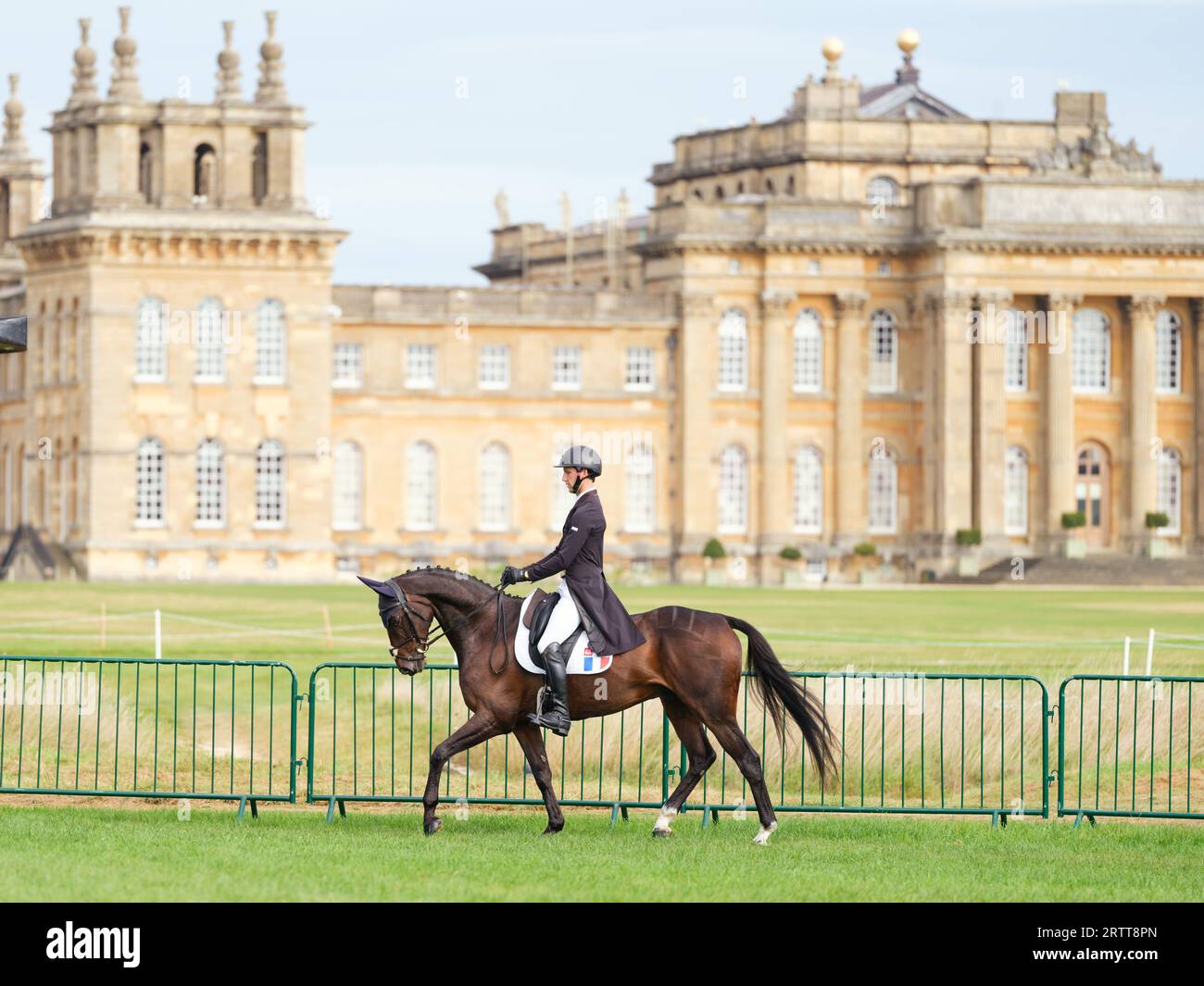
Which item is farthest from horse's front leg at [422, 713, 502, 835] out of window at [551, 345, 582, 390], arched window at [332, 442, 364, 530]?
window at [551, 345, 582, 390]

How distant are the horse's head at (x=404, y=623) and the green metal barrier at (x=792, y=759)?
2.21 meters

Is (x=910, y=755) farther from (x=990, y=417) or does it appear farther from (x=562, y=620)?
(x=990, y=417)

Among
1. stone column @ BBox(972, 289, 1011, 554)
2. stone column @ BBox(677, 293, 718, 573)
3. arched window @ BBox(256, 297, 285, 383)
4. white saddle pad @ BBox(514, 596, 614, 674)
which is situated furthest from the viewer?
stone column @ BBox(677, 293, 718, 573)

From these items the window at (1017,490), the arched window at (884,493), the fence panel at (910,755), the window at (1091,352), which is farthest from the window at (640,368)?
the fence panel at (910,755)

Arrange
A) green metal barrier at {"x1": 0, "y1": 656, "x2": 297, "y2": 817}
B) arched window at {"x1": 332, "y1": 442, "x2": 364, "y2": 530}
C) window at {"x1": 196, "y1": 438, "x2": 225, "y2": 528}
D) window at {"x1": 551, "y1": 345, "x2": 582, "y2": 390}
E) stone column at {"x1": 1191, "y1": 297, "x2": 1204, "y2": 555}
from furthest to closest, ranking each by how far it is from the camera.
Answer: stone column at {"x1": 1191, "y1": 297, "x2": 1204, "y2": 555}
window at {"x1": 551, "y1": 345, "x2": 582, "y2": 390}
arched window at {"x1": 332, "y1": 442, "x2": 364, "y2": 530}
window at {"x1": 196, "y1": 438, "x2": 225, "y2": 528}
green metal barrier at {"x1": 0, "y1": 656, "x2": 297, "y2": 817}

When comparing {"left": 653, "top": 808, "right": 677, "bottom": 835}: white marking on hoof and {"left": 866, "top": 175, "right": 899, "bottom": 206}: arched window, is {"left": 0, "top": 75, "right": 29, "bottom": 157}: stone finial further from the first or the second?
{"left": 653, "top": 808, "right": 677, "bottom": 835}: white marking on hoof

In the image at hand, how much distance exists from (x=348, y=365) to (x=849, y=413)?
51.1 ft

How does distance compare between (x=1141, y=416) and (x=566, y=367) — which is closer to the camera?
(x=566, y=367)

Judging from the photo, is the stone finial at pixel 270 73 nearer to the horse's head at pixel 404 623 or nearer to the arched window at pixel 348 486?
the arched window at pixel 348 486

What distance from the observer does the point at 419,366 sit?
292 feet

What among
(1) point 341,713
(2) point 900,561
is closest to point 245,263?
(2) point 900,561

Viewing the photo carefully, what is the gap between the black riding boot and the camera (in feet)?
71.4

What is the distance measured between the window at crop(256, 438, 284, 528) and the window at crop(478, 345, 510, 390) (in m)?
8.29

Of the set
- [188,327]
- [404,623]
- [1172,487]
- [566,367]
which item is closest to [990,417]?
[1172,487]
